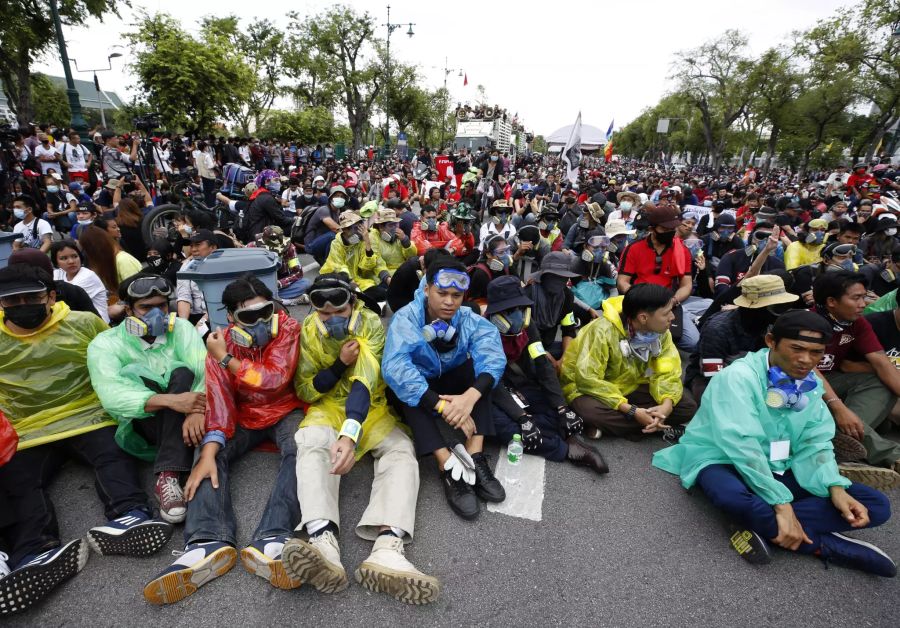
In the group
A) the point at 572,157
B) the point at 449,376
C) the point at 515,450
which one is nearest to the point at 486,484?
the point at 515,450

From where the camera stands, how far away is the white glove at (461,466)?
9.68 feet

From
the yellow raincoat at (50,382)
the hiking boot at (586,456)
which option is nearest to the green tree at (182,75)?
the yellow raincoat at (50,382)

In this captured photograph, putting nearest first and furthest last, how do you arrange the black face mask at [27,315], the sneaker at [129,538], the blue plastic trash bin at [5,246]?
the sneaker at [129,538] < the black face mask at [27,315] < the blue plastic trash bin at [5,246]

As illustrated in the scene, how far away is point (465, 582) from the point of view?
2.41 metres

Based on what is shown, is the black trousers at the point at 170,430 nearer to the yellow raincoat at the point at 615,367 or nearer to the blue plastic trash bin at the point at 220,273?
the blue plastic trash bin at the point at 220,273

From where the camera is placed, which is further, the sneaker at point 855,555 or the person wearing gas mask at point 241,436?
the sneaker at point 855,555

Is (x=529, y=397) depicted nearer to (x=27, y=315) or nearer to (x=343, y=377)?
(x=343, y=377)

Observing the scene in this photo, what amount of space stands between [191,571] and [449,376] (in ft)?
6.45

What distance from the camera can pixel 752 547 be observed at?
256 cm

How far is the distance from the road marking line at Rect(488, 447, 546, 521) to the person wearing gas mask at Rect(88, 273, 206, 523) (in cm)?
209

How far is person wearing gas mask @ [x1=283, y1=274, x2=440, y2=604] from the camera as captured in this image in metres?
2.20

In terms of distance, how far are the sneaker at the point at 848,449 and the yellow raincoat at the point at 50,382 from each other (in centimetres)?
542

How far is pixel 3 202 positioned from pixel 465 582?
11.9 metres

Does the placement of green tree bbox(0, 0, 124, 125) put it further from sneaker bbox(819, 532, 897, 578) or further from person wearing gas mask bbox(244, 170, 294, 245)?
sneaker bbox(819, 532, 897, 578)
